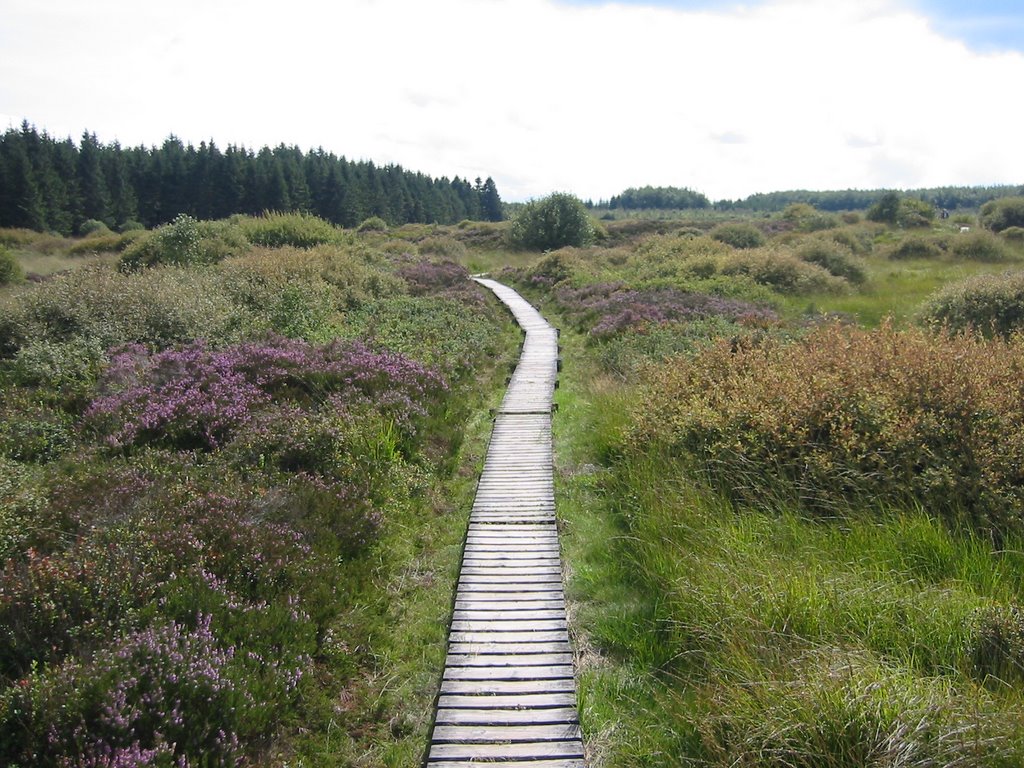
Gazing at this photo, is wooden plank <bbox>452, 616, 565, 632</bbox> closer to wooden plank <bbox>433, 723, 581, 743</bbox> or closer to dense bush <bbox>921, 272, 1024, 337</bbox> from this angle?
wooden plank <bbox>433, 723, 581, 743</bbox>

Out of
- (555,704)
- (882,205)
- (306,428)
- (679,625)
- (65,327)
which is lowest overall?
(555,704)

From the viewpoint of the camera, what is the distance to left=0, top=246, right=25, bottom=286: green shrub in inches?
976

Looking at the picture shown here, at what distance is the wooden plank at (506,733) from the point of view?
13.6ft

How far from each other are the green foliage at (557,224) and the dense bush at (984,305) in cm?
2973

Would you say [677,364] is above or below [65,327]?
below

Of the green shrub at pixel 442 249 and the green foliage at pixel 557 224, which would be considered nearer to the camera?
the green shrub at pixel 442 249

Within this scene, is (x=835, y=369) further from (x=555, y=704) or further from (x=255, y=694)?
(x=255, y=694)

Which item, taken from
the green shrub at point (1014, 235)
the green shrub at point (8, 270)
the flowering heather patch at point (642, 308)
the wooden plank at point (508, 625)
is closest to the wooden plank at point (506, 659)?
the wooden plank at point (508, 625)

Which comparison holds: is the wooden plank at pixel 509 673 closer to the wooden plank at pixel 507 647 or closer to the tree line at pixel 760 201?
the wooden plank at pixel 507 647

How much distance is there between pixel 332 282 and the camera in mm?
20266

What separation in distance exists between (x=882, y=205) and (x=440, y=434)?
208 feet

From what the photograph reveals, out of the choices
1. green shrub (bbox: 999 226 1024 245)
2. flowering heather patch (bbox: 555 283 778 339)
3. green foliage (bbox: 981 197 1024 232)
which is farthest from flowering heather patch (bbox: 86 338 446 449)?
green foliage (bbox: 981 197 1024 232)

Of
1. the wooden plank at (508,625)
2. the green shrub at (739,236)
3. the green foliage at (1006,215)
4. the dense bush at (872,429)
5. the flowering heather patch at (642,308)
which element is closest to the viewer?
the wooden plank at (508,625)

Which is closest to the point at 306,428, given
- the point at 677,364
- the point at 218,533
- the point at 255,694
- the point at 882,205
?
the point at 218,533
